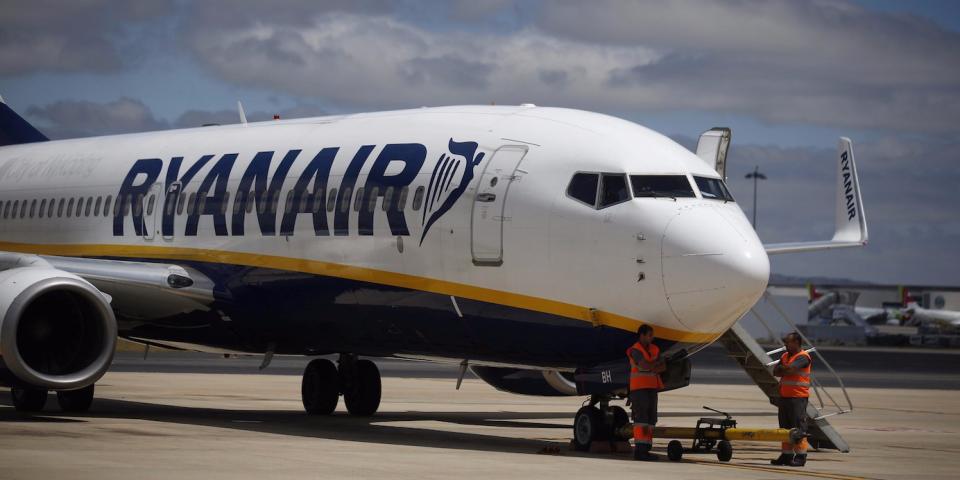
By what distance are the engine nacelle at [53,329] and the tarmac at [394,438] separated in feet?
2.38

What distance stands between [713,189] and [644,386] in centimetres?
254

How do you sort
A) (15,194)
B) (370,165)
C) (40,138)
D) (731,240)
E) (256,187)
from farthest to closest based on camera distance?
(40,138), (15,194), (256,187), (370,165), (731,240)

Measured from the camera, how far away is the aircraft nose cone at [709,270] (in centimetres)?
1669

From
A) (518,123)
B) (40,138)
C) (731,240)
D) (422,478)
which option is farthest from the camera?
(40,138)

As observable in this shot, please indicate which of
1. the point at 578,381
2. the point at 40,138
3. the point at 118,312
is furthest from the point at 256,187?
the point at 40,138

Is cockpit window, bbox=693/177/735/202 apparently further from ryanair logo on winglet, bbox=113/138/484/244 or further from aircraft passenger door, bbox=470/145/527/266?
ryanair logo on winglet, bbox=113/138/484/244

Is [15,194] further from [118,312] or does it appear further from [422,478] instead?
[422,478]

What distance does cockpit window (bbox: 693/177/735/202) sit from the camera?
703 inches

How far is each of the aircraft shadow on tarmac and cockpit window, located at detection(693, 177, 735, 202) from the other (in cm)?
352

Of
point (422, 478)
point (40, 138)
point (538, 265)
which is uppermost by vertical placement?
point (40, 138)

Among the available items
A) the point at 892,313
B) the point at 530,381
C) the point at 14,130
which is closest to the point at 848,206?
the point at 530,381

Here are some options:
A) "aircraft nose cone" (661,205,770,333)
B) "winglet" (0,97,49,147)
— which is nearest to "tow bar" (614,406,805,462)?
"aircraft nose cone" (661,205,770,333)

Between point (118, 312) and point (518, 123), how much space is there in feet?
24.7

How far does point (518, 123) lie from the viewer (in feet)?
63.3
